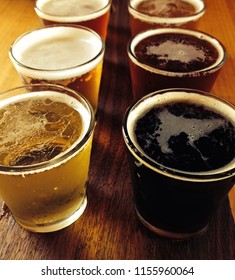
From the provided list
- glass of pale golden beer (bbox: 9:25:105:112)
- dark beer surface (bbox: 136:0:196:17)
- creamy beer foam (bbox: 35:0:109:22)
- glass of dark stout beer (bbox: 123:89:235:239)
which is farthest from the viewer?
dark beer surface (bbox: 136:0:196:17)

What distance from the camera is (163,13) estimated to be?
1652mm

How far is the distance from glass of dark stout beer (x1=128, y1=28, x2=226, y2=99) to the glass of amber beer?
1.08ft

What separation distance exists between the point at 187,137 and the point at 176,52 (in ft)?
1.71

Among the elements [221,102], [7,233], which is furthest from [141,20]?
[7,233]

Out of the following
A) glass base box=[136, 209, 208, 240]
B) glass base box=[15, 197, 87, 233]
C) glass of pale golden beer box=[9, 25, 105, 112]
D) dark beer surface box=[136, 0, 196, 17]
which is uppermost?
glass of pale golden beer box=[9, 25, 105, 112]

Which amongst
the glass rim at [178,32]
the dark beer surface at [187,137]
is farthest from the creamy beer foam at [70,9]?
the dark beer surface at [187,137]

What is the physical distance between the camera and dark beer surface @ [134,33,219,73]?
126 cm

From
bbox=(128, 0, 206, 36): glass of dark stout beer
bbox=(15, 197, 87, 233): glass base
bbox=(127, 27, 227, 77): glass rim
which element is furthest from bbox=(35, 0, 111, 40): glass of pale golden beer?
bbox=(15, 197, 87, 233): glass base

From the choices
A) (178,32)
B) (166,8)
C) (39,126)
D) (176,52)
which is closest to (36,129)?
(39,126)

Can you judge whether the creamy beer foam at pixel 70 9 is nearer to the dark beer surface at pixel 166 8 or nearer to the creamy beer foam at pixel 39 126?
the dark beer surface at pixel 166 8

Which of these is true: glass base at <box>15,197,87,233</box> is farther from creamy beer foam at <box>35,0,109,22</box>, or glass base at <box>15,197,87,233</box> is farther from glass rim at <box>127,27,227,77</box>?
creamy beer foam at <box>35,0,109,22</box>

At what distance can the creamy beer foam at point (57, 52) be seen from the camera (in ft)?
3.84

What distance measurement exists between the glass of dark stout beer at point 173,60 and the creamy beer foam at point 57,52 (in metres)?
0.16

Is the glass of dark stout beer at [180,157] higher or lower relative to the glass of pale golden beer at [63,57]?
lower
